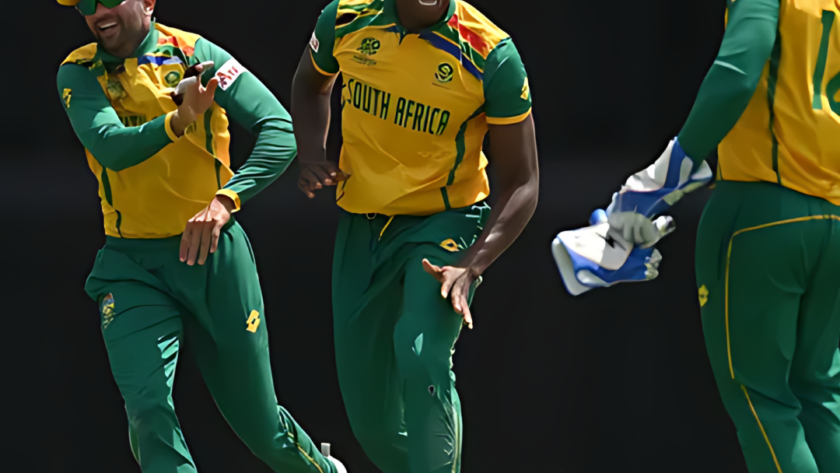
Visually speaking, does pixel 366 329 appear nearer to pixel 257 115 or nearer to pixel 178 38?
pixel 257 115

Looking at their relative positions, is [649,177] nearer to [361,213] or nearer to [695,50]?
[361,213]

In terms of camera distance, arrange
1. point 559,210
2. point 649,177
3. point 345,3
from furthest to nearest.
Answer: point 559,210
point 345,3
point 649,177

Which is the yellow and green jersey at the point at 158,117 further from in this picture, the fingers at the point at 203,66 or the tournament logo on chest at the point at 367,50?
the tournament logo on chest at the point at 367,50

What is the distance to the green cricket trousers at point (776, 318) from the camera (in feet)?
13.3

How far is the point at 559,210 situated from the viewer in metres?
8.95

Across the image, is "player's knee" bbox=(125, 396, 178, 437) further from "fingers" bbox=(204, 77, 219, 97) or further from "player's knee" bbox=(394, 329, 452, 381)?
"fingers" bbox=(204, 77, 219, 97)

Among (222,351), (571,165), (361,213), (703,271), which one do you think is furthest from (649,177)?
(571,165)

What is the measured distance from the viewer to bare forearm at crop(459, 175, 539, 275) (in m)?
4.25

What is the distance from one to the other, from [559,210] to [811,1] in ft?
16.7

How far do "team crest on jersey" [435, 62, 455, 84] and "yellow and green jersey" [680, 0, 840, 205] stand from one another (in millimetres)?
763

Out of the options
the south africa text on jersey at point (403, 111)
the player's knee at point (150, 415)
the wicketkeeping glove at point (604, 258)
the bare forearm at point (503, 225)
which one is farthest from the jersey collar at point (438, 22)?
the player's knee at point (150, 415)

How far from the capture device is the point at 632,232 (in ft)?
13.9

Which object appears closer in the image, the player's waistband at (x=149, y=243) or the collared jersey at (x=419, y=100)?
the collared jersey at (x=419, y=100)

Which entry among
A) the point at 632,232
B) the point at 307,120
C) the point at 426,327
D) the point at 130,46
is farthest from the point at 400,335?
the point at 130,46
